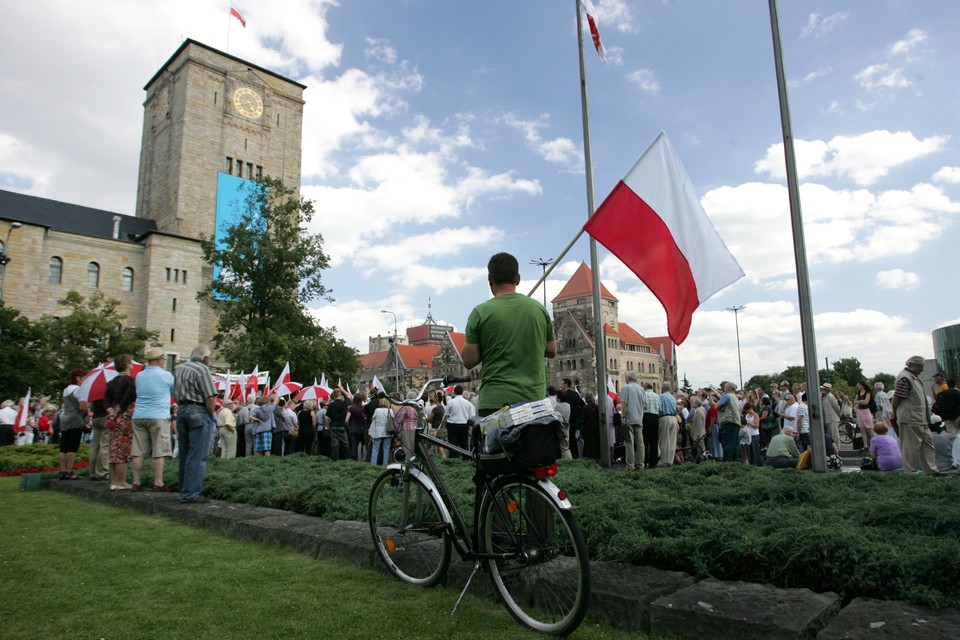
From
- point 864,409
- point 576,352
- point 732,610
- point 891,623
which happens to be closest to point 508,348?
point 732,610

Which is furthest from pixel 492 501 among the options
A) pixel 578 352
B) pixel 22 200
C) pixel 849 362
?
pixel 849 362

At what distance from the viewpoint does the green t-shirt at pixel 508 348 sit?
404 cm

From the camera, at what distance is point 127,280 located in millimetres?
63594

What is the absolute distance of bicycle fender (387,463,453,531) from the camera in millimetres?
4152

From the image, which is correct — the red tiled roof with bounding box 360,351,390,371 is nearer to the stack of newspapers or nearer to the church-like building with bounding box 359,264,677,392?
the church-like building with bounding box 359,264,677,392

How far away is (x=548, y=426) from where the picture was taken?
12.0 feet

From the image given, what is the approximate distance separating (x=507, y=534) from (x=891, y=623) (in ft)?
6.25

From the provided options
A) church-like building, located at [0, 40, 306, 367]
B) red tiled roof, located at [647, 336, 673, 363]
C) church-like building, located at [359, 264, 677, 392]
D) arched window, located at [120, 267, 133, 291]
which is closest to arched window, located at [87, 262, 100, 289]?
church-like building, located at [0, 40, 306, 367]

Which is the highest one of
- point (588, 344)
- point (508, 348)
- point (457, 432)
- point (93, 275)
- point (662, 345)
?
point (662, 345)

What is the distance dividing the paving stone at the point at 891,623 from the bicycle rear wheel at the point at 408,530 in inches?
89.0

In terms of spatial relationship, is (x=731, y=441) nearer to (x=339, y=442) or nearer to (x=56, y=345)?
(x=339, y=442)

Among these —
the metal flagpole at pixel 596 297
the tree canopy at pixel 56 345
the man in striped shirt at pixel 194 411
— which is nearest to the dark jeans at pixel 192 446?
the man in striped shirt at pixel 194 411

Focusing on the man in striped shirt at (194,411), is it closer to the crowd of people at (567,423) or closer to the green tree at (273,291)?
the crowd of people at (567,423)

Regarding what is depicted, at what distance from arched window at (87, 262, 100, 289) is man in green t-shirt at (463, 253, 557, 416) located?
224 feet
